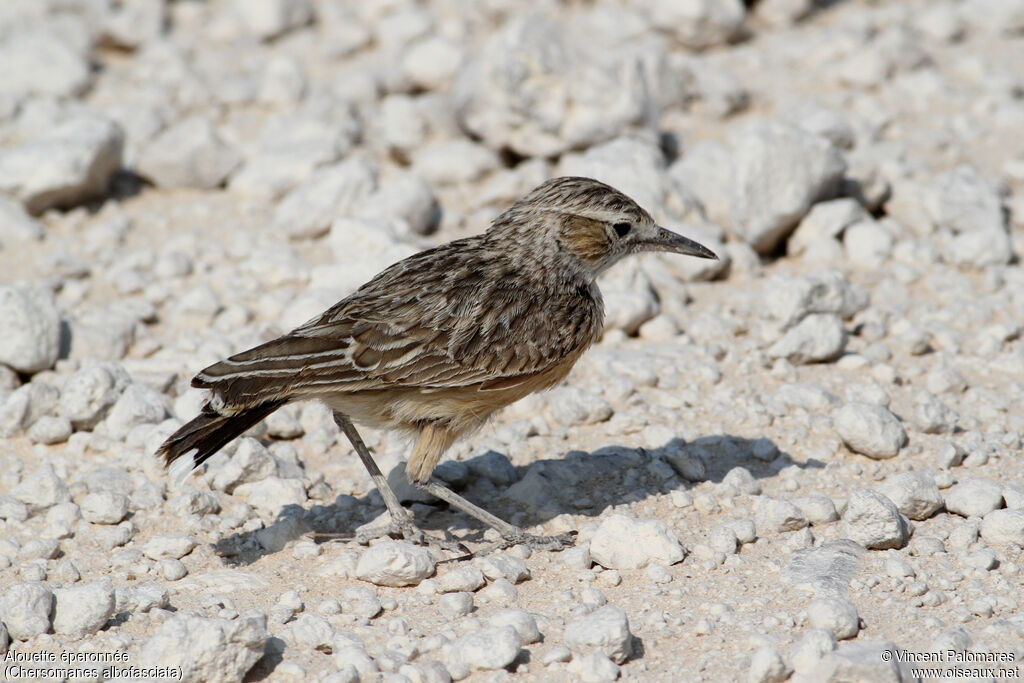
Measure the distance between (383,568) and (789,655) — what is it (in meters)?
2.05

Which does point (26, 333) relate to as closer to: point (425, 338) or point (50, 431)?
point (50, 431)

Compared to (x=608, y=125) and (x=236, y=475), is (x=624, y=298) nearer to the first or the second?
(x=608, y=125)

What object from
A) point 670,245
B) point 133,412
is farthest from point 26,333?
point 670,245

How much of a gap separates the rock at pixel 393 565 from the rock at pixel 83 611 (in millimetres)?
1246

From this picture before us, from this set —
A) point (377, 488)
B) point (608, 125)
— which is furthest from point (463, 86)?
point (377, 488)

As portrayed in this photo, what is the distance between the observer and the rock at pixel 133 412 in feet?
23.0

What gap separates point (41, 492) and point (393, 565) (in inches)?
81.3

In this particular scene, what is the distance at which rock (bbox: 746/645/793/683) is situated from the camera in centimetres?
489

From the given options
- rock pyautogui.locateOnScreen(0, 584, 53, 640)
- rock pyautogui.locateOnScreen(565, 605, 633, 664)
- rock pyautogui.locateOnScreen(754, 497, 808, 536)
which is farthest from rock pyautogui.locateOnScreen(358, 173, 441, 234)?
rock pyautogui.locateOnScreen(565, 605, 633, 664)

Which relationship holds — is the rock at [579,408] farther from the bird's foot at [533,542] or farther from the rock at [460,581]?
the rock at [460,581]

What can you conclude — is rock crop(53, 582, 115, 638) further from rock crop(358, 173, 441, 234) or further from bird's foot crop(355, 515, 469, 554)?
rock crop(358, 173, 441, 234)

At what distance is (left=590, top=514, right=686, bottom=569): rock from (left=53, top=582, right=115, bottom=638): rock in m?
2.43

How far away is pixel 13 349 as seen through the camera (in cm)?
756

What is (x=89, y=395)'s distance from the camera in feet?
23.2
